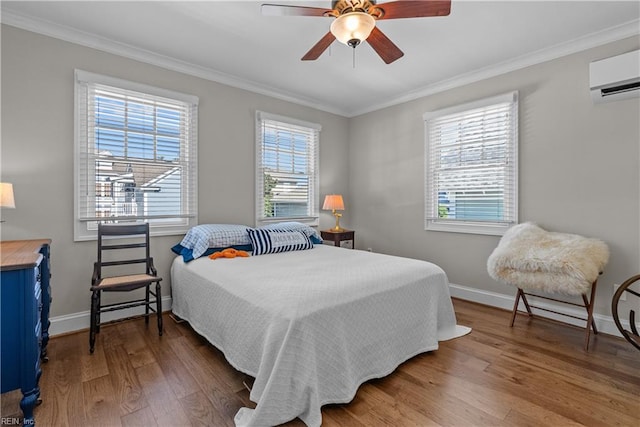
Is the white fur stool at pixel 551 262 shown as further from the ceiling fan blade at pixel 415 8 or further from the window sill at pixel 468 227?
the ceiling fan blade at pixel 415 8

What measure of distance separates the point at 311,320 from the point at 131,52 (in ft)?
10.2

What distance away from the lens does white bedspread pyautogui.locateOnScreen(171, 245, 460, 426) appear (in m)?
1.60

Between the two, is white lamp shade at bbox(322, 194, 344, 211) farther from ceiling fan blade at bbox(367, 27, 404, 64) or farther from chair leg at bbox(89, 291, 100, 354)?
chair leg at bbox(89, 291, 100, 354)

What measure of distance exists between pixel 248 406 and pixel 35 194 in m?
2.48

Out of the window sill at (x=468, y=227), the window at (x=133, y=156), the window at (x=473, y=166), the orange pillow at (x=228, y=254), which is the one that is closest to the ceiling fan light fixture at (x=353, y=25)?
the orange pillow at (x=228, y=254)

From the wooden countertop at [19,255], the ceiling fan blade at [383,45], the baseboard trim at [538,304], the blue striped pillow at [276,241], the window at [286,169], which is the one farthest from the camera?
the window at [286,169]

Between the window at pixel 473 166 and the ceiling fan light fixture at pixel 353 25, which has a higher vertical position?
the ceiling fan light fixture at pixel 353 25

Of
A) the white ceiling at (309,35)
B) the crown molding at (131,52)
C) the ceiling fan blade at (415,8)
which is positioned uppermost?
the white ceiling at (309,35)

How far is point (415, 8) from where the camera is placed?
1830 mm

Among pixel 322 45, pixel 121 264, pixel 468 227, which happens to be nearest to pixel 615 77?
pixel 468 227

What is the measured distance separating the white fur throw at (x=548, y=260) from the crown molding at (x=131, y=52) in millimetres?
3199

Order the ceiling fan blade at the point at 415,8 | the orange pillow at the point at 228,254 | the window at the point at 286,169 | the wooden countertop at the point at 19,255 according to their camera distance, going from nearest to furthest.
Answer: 1. the wooden countertop at the point at 19,255
2. the ceiling fan blade at the point at 415,8
3. the orange pillow at the point at 228,254
4. the window at the point at 286,169

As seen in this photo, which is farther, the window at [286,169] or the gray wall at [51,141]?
the window at [286,169]

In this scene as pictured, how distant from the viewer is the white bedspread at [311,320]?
160cm
